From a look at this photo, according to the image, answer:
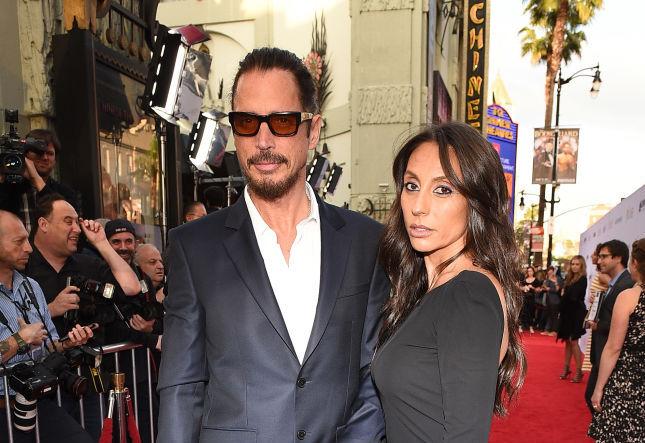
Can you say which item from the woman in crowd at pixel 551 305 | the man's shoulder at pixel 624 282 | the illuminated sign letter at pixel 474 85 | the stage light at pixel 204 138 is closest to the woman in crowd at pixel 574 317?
the man's shoulder at pixel 624 282

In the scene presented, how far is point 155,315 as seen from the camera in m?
3.79

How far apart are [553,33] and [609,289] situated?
843 inches

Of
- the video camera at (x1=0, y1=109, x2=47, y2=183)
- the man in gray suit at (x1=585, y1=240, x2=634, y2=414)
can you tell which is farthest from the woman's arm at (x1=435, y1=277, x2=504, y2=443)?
the man in gray suit at (x1=585, y1=240, x2=634, y2=414)

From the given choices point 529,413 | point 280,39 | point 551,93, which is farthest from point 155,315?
point 551,93

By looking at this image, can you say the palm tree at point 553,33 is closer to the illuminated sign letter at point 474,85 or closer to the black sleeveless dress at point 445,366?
the illuminated sign letter at point 474,85

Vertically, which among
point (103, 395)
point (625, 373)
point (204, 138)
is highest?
point (204, 138)

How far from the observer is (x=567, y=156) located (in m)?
21.3

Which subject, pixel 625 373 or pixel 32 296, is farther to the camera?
pixel 625 373

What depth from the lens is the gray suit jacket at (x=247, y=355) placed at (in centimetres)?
164

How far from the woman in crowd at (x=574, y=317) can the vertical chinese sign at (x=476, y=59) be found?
11.2 meters

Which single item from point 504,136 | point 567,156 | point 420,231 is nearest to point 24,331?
point 420,231

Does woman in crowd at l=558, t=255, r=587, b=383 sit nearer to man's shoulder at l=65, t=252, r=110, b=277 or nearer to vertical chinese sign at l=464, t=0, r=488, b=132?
man's shoulder at l=65, t=252, r=110, b=277

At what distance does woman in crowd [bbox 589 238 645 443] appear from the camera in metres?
3.72

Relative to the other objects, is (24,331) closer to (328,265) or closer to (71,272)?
(71,272)
